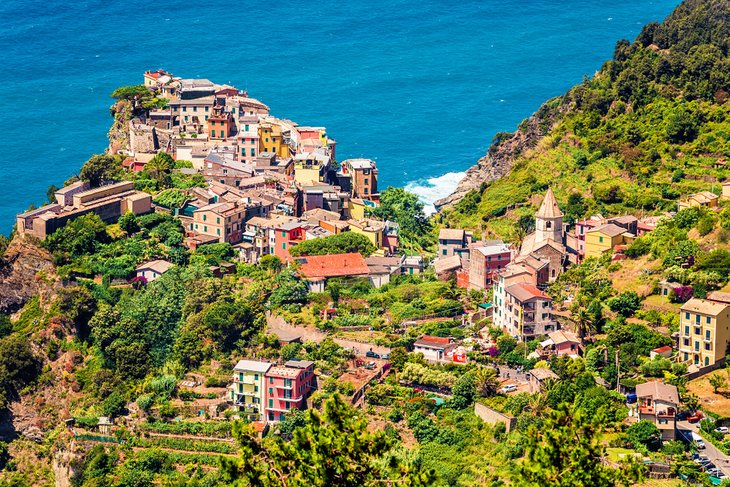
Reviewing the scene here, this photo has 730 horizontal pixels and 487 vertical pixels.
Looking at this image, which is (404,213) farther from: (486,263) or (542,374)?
(542,374)

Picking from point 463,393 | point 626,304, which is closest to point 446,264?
point 626,304

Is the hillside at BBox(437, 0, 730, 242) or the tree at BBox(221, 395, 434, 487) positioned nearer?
the tree at BBox(221, 395, 434, 487)

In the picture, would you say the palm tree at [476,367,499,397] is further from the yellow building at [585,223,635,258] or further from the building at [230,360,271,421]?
the yellow building at [585,223,635,258]

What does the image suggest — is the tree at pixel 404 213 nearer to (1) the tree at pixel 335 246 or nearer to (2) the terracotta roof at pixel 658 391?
(1) the tree at pixel 335 246

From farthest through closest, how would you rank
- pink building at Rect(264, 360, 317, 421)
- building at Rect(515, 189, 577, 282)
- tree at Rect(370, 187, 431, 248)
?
tree at Rect(370, 187, 431, 248)
building at Rect(515, 189, 577, 282)
pink building at Rect(264, 360, 317, 421)

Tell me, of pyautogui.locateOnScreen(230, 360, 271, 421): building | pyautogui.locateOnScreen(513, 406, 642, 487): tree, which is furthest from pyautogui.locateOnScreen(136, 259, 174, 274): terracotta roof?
pyautogui.locateOnScreen(513, 406, 642, 487): tree
